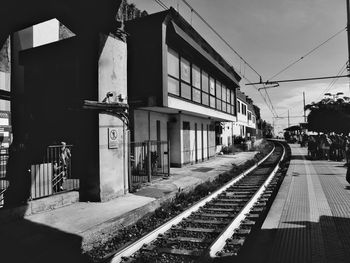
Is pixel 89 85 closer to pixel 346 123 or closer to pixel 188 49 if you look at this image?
pixel 188 49

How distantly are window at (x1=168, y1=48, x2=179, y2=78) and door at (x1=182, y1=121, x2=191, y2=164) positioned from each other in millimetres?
3712

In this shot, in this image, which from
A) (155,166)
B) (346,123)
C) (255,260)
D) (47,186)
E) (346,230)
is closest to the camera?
(255,260)

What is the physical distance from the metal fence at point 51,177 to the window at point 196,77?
9.33 m

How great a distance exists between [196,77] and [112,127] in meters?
9.15

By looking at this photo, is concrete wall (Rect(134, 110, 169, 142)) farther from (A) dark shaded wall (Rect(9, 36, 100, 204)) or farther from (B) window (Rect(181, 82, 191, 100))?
(A) dark shaded wall (Rect(9, 36, 100, 204))

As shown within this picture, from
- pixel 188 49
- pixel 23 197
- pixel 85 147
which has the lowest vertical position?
pixel 23 197

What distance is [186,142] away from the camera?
17.2 metres

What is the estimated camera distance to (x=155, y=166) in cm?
1359

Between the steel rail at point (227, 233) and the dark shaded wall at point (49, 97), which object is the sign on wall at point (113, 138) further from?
the steel rail at point (227, 233)

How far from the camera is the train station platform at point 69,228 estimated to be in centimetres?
490

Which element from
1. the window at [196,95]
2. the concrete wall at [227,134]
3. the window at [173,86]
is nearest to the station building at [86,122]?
the window at [173,86]

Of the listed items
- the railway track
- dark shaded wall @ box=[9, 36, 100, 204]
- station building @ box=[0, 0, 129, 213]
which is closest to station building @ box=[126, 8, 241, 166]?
dark shaded wall @ box=[9, 36, 100, 204]

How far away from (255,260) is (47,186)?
5.51 meters

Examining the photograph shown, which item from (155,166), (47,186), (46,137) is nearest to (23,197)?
(47,186)
